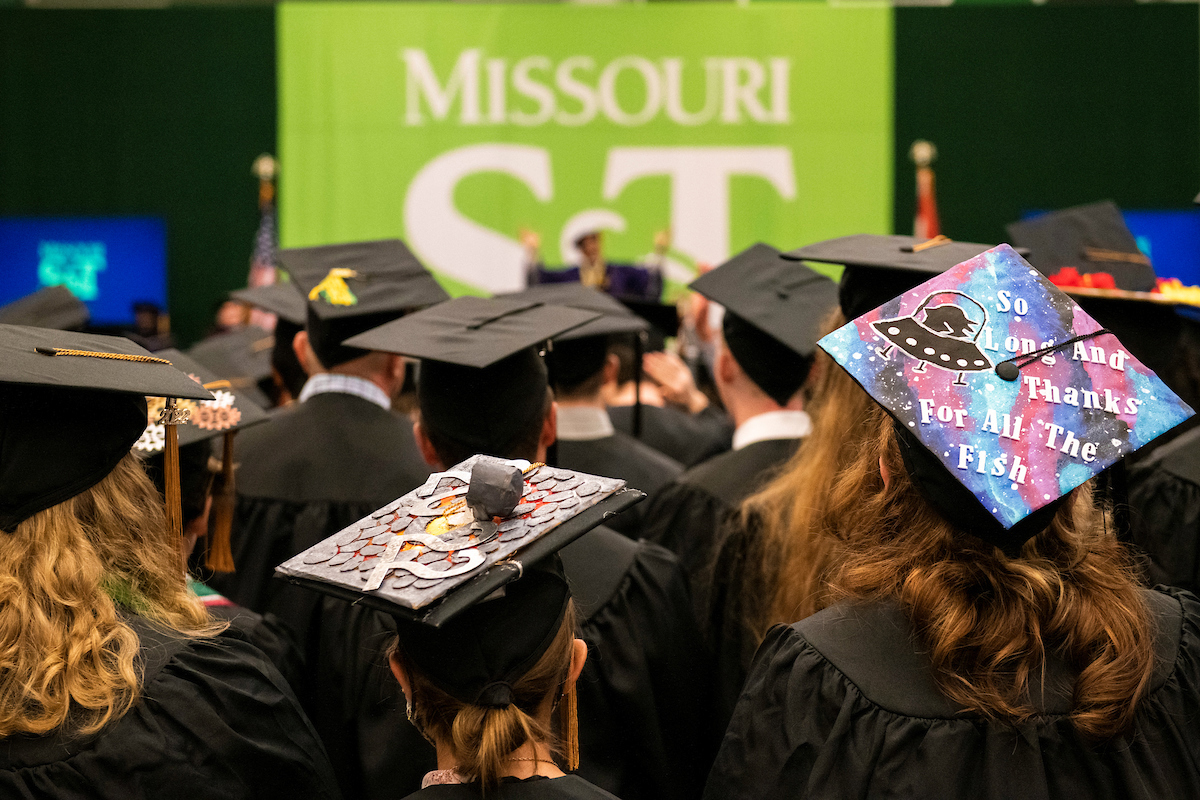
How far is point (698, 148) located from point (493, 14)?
2.41m

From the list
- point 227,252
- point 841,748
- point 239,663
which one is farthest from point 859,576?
point 227,252

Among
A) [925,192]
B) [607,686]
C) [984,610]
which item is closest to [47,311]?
[607,686]

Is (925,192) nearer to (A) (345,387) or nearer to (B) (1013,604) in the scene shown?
(A) (345,387)

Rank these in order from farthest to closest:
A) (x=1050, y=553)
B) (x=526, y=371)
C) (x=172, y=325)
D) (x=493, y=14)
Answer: (x=172, y=325) < (x=493, y=14) < (x=526, y=371) < (x=1050, y=553)

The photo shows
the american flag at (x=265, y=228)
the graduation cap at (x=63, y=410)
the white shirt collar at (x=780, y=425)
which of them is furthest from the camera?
the american flag at (x=265, y=228)

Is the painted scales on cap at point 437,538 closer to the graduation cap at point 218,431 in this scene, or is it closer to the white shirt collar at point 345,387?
the graduation cap at point 218,431

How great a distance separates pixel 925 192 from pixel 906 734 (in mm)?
9676

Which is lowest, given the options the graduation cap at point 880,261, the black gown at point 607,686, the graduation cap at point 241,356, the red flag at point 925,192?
the black gown at point 607,686

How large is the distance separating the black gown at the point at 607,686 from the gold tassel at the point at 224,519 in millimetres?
238

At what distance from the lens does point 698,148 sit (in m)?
10.6

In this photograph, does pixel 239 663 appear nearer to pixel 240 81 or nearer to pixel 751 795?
pixel 751 795

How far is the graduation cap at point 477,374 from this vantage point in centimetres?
236

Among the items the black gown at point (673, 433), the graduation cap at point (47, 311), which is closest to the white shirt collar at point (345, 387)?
the graduation cap at point (47, 311)

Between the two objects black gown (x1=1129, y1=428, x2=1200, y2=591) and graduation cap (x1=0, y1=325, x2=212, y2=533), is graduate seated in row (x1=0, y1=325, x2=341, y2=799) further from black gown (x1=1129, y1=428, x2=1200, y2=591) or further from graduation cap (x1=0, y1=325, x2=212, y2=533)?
black gown (x1=1129, y1=428, x2=1200, y2=591)
